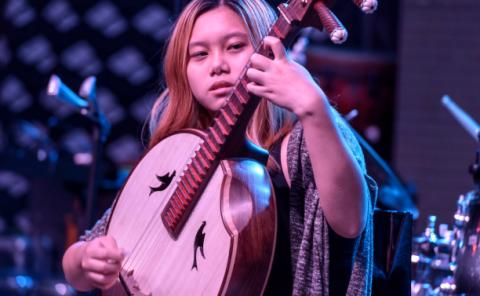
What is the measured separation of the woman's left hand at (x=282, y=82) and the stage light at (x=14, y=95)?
471cm

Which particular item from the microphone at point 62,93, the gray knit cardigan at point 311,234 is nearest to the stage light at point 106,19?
the microphone at point 62,93

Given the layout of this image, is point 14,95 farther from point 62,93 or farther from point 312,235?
point 312,235

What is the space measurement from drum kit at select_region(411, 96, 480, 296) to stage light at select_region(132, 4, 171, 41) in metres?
3.47

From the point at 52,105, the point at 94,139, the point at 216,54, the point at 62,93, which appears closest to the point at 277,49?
the point at 216,54

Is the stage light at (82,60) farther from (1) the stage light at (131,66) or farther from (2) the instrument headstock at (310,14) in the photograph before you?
(2) the instrument headstock at (310,14)

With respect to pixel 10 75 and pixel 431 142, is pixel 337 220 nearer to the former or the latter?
pixel 431 142

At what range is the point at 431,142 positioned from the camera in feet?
15.4

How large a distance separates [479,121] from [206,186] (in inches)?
139

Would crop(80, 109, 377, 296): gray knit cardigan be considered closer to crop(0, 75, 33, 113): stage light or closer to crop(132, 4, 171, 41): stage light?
crop(132, 4, 171, 41): stage light

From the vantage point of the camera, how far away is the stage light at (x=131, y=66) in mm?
5562

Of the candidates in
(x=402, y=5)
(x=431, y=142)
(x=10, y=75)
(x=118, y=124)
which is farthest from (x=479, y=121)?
(x=10, y=75)

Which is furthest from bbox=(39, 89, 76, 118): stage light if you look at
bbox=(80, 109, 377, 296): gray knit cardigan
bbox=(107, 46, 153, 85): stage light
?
bbox=(80, 109, 377, 296): gray knit cardigan

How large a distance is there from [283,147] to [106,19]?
14.3 ft

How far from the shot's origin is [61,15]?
18.7 feet
